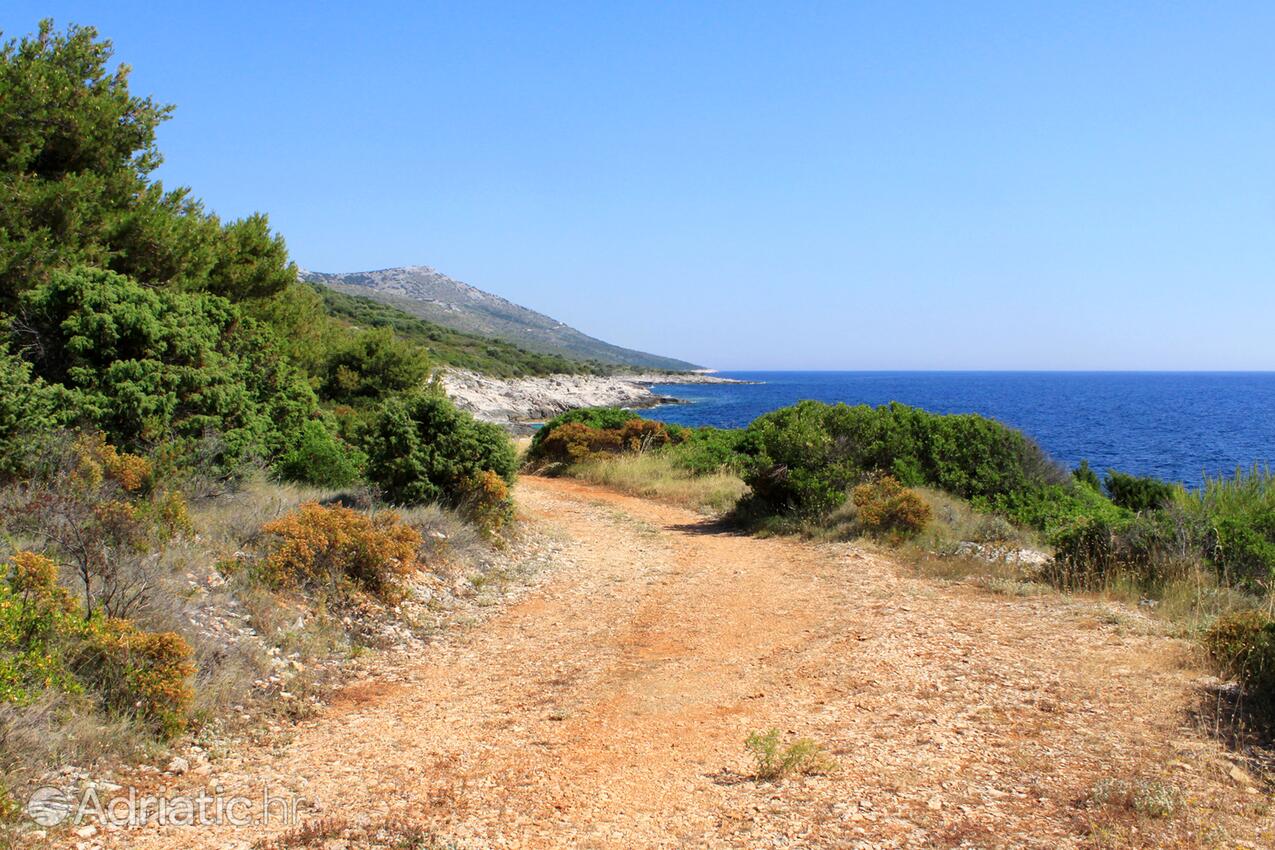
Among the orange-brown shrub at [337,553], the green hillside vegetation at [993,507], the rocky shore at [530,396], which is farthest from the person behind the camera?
the rocky shore at [530,396]

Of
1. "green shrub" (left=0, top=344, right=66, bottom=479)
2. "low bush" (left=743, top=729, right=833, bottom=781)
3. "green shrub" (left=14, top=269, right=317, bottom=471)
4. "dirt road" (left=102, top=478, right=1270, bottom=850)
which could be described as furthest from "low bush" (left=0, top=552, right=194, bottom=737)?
"green shrub" (left=14, top=269, right=317, bottom=471)

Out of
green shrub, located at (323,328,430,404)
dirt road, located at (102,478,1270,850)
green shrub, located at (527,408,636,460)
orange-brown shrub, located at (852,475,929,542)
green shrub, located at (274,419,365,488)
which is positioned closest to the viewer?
dirt road, located at (102,478,1270,850)

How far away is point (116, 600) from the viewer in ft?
19.5

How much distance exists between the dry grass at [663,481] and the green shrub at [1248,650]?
10.0 metres

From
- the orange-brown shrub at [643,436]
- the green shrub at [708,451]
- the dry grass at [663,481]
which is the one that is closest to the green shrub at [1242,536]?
the dry grass at [663,481]

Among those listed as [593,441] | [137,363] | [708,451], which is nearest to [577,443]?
[593,441]

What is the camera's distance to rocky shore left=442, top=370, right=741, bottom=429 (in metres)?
55.5

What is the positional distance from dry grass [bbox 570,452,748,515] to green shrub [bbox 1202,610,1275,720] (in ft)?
32.9

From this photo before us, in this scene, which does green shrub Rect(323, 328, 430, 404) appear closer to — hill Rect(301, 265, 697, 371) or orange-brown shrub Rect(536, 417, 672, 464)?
orange-brown shrub Rect(536, 417, 672, 464)

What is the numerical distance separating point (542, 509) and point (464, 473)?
158 inches

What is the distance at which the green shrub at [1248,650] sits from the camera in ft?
18.7

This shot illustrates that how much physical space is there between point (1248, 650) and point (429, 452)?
32.6ft

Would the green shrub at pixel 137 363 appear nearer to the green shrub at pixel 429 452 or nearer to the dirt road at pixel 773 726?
the green shrub at pixel 429 452

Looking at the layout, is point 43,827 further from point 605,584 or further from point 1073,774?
point 605,584
